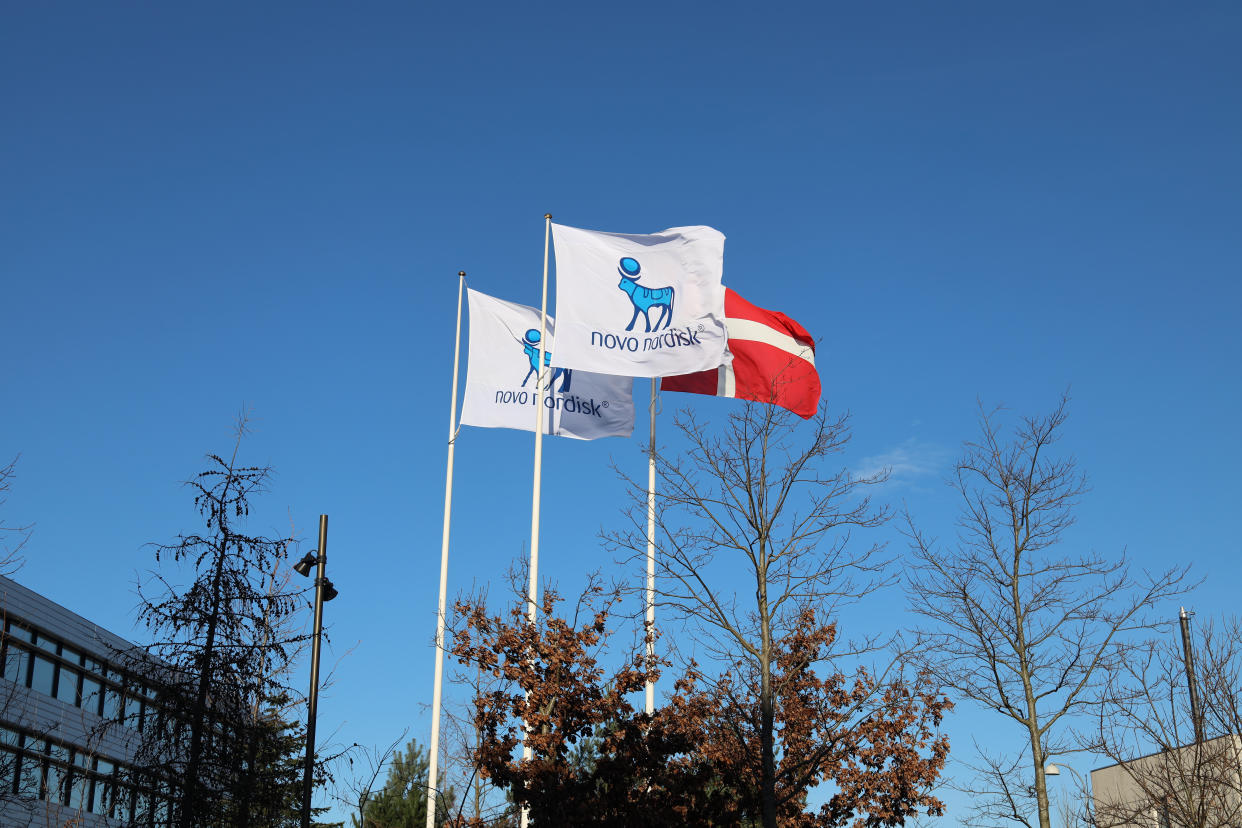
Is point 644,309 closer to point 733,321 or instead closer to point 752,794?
point 733,321

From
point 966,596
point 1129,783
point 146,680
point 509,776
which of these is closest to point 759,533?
point 966,596

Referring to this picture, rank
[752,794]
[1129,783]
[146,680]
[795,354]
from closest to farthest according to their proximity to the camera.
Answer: [146,680], [752,794], [795,354], [1129,783]

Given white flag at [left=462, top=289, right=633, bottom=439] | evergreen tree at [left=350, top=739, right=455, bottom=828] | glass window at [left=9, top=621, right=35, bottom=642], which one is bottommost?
evergreen tree at [left=350, top=739, right=455, bottom=828]

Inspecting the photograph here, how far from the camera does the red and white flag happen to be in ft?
86.4

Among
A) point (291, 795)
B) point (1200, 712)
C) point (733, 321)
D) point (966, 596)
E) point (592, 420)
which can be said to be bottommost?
point (291, 795)

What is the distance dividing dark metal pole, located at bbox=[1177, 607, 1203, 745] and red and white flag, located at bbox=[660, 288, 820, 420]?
857 cm

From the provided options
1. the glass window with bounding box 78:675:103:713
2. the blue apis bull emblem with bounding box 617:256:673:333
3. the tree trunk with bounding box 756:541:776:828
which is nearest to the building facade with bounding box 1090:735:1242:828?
the tree trunk with bounding box 756:541:776:828

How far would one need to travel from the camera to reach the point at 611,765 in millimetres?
18844

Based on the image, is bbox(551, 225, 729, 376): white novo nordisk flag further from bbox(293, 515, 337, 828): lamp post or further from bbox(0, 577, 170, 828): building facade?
bbox(0, 577, 170, 828): building facade

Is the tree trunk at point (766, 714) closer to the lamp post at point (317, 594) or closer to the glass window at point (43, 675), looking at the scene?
the lamp post at point (317, 594)

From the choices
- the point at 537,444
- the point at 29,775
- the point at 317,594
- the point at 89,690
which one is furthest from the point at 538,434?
the point at 89,690

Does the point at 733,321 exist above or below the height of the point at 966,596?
above

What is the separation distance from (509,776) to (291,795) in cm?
721

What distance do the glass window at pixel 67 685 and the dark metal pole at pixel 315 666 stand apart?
2911cm
